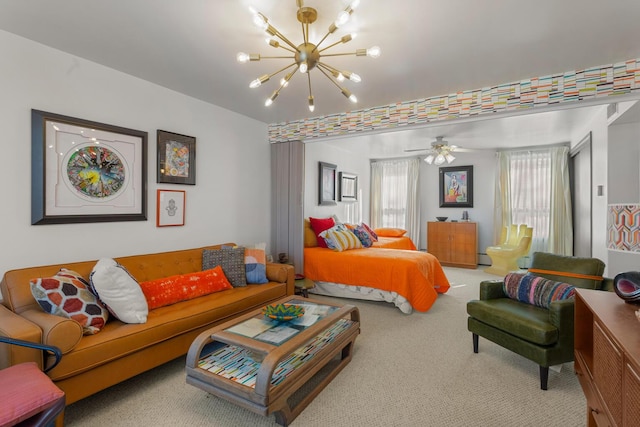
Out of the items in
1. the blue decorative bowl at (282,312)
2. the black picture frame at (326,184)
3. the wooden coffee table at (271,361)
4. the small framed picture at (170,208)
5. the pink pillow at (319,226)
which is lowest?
the wooden coffee table at (271,361)

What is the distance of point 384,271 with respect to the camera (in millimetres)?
3805

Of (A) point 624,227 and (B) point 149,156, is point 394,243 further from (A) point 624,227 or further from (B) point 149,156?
(B) point 149,156

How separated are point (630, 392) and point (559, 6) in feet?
6.66

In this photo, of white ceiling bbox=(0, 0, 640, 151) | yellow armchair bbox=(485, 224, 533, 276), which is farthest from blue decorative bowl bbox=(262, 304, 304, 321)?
yellow armchair bbox=(485, 224, 533, 276)

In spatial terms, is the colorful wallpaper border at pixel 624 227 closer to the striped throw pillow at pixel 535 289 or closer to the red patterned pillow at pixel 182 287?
the striped throw pillow at pixel 535 289

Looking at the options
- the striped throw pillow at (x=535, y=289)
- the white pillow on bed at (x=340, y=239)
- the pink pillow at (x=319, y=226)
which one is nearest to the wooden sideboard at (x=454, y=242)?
the white pillow on bed at (x=340, y=239)

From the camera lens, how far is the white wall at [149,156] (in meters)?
2.23

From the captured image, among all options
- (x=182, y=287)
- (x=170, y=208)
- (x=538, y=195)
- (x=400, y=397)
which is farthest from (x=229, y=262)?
(x=538, y=195)

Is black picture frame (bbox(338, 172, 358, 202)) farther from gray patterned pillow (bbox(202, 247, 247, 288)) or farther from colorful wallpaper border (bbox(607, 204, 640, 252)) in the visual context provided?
colorful wallpaper border (bbox(607, 204, 640, 252))

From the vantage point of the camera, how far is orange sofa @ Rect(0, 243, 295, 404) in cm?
168

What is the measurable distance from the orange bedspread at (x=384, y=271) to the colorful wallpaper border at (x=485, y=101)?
5.27 ft

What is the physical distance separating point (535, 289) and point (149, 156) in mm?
3623

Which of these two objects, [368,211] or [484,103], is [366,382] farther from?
[368,211]

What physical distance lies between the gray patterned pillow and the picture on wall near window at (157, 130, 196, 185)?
0.83 m
